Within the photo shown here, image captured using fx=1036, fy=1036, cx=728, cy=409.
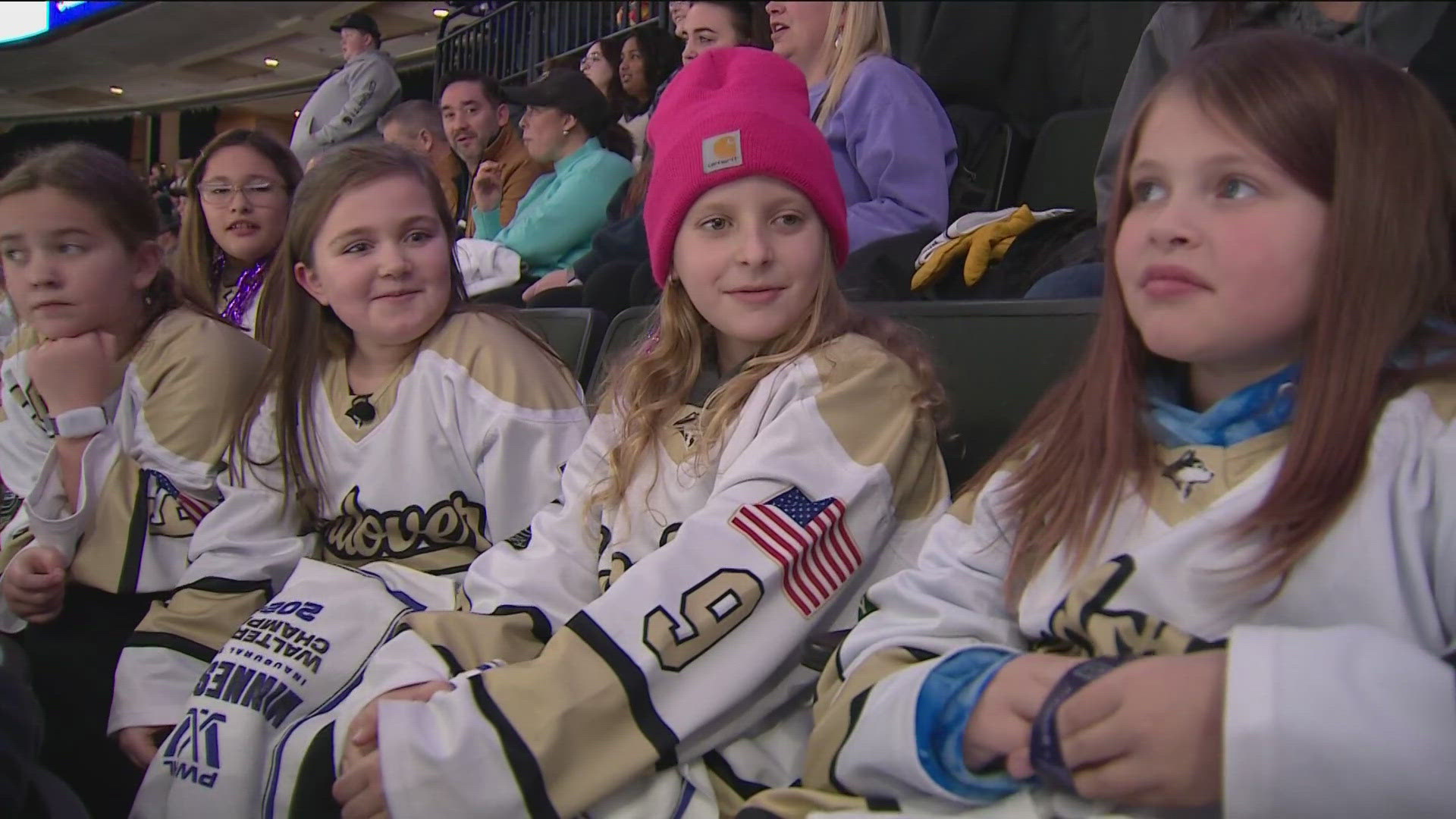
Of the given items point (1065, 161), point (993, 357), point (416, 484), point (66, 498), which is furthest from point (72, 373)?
point (1065, 161)

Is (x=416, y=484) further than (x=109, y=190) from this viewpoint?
No

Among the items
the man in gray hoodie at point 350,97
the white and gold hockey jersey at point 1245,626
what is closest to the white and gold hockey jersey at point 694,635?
the white and gold hockey jersey at point 1245,626

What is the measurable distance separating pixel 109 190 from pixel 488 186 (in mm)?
1652

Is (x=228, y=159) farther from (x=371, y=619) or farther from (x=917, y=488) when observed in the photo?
(x=917, y=488)

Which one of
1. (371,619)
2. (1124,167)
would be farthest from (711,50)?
(371,619)

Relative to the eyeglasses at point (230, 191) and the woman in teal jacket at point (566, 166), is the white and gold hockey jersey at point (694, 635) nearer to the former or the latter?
the eyeglasses at point (230, 191)

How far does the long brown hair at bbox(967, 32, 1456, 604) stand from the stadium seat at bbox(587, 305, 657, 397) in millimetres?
1084

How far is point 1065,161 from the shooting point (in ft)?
7.25

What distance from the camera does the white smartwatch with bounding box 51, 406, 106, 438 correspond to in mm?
1588

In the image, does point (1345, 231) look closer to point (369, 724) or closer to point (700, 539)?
point (700, 539)

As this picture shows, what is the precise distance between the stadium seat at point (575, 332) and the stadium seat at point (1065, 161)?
0.96 m

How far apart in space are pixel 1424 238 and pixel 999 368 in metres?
0.56

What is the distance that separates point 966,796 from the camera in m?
0.81

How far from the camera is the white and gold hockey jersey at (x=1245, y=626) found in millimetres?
626
